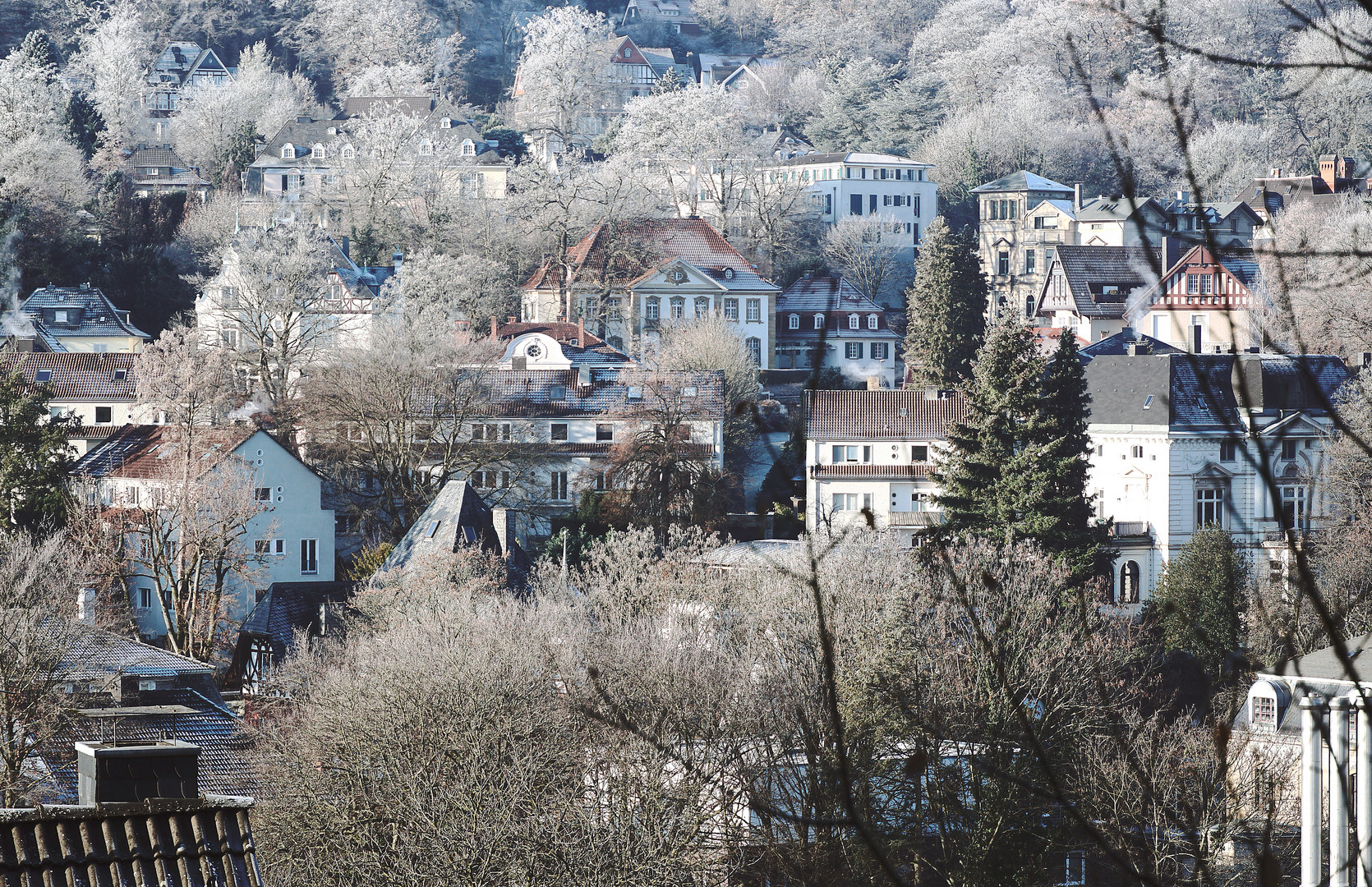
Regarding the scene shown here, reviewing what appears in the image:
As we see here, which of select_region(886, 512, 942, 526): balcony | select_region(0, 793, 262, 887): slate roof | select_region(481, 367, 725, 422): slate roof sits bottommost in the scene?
select_region(0, 793, 262, 887): slate roof

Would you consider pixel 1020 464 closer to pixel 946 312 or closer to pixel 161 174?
pixel 946 312

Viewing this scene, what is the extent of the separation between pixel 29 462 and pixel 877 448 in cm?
2161

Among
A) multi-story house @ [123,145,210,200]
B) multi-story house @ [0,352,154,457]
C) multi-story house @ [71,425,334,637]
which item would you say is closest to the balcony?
multi-story house @ [71,425,334,637]

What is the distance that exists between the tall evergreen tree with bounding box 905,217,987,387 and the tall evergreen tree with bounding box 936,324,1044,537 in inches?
410

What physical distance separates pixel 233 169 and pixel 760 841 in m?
58.1

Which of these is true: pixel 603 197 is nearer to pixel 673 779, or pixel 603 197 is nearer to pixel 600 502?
pixel 600 502

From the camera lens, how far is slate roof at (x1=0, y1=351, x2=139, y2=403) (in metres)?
47.4

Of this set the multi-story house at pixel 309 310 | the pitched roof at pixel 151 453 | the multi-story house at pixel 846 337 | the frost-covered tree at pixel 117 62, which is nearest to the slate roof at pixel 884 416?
the multi-story house at pixel 846 337

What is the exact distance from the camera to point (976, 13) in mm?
100562

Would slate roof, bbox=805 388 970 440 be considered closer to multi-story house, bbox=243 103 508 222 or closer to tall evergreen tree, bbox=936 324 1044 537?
tall evergreen tree, bbox=936 324 1044 537

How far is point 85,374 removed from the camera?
158ft

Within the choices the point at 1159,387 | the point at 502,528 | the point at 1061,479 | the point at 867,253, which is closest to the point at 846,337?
the point at 867,253

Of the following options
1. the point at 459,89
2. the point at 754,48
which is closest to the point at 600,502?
the point at 459,89

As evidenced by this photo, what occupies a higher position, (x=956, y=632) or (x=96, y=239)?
(x=96, y=239)
